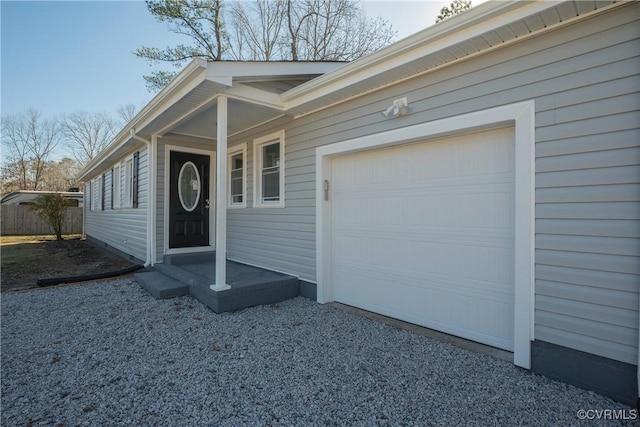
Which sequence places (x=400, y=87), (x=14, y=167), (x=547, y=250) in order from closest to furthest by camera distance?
(x=547, y=250)
(x=400, y=87)
(x=14, y=167)

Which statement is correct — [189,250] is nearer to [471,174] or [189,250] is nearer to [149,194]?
[149,194]

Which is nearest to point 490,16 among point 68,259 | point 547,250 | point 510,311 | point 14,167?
point 547,250

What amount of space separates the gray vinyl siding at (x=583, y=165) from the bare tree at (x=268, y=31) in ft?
30.9

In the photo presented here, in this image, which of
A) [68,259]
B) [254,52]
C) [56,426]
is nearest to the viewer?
[56,426]

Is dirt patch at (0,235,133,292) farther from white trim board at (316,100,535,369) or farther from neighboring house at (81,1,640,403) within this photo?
white trim board at (316,100,535,369)

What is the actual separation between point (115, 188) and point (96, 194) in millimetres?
4105

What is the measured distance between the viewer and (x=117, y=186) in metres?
9.25

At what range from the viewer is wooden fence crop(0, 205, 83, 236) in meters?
16.9

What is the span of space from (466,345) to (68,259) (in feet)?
31.8

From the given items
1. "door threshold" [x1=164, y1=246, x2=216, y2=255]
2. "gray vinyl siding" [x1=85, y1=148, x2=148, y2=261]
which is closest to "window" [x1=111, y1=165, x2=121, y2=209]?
"gray vinyl siding" [x1=85, y1=148, x2=148, y2=261]

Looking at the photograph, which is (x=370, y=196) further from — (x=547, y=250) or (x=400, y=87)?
(x=547, y=250)

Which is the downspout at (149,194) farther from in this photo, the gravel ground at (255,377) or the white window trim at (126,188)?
the gravel ground at (255,377)

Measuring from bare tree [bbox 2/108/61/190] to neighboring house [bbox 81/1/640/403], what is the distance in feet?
93.5

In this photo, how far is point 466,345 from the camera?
303 cm
